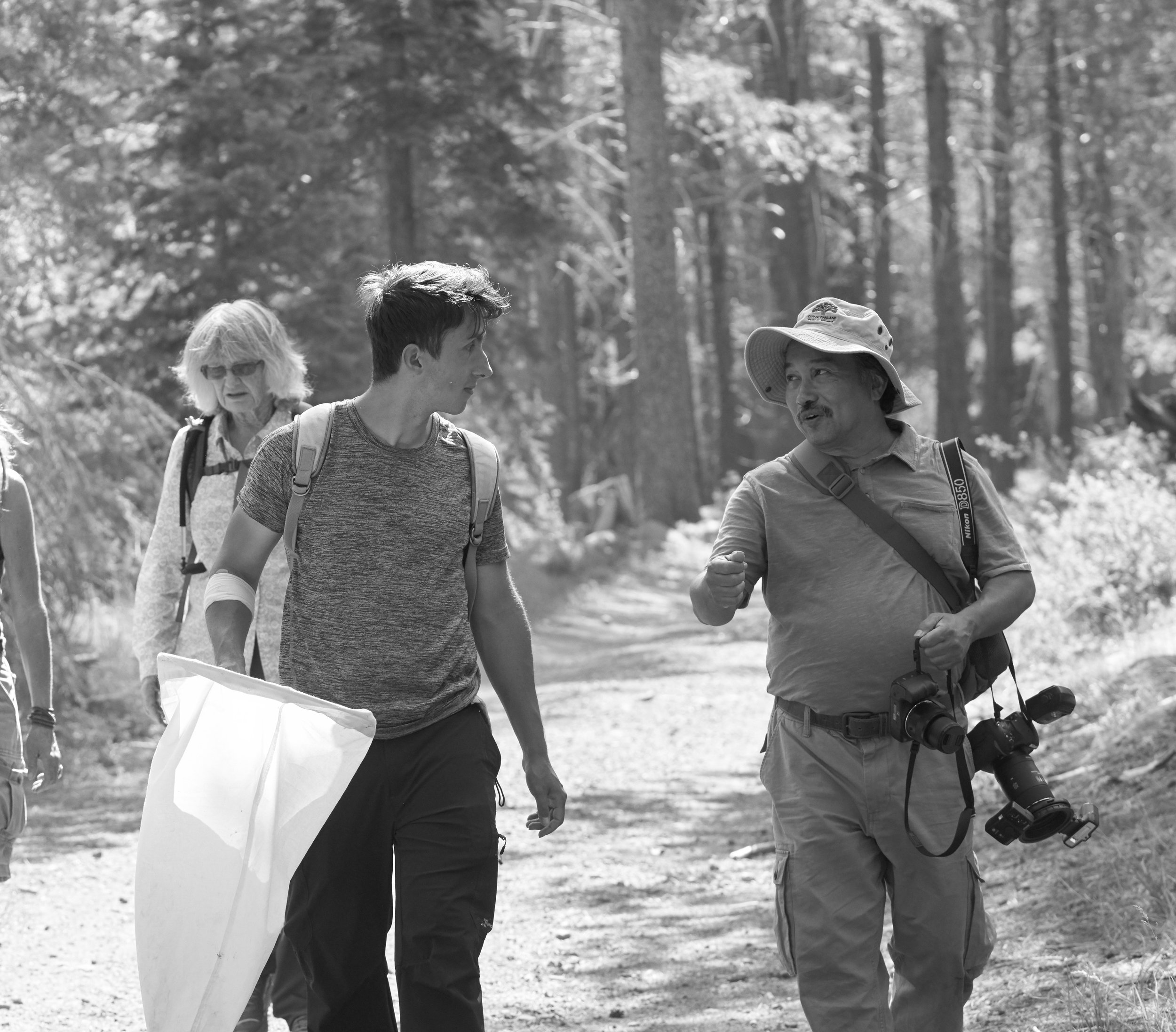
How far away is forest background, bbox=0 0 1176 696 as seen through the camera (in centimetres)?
1095

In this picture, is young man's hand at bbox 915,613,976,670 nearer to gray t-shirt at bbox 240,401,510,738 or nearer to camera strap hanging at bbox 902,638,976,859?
camera strap hanging at bbox 902,638,976,859

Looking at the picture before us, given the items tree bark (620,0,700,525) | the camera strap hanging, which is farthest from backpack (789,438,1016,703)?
tree bark (620,0,700,525)

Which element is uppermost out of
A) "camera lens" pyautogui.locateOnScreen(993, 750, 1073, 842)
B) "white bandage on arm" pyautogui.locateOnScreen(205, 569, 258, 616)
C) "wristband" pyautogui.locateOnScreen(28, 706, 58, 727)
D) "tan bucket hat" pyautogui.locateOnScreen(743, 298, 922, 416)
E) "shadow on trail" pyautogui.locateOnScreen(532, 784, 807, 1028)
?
"tan bucket hat" pyautogui.locateOnScreen(743, 298, 922, 416)

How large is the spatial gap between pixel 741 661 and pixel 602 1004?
841cm

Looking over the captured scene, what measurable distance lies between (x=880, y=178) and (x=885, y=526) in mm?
29713

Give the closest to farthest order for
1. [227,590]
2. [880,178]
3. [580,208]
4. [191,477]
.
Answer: [227,590] < [191,477] < [580,208] < [880,178]

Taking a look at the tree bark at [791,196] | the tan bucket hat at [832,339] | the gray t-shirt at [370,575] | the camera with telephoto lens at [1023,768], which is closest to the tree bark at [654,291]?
the tree bark at [791,196]

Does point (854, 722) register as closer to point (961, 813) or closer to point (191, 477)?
point (961, 813)

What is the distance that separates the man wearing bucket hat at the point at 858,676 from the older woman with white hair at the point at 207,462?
159 cm

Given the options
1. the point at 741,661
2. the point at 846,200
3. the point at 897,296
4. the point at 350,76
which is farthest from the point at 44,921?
the point at 897,296

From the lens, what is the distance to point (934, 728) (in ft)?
11.7

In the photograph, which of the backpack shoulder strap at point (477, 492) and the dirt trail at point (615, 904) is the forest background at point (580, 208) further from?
the backpack shoulder strap at point (477, 492)

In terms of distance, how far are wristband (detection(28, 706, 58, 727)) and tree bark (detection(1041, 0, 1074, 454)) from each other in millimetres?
29271

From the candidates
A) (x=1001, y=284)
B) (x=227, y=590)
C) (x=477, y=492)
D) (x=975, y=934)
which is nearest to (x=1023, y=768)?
(x=975, y=934)
